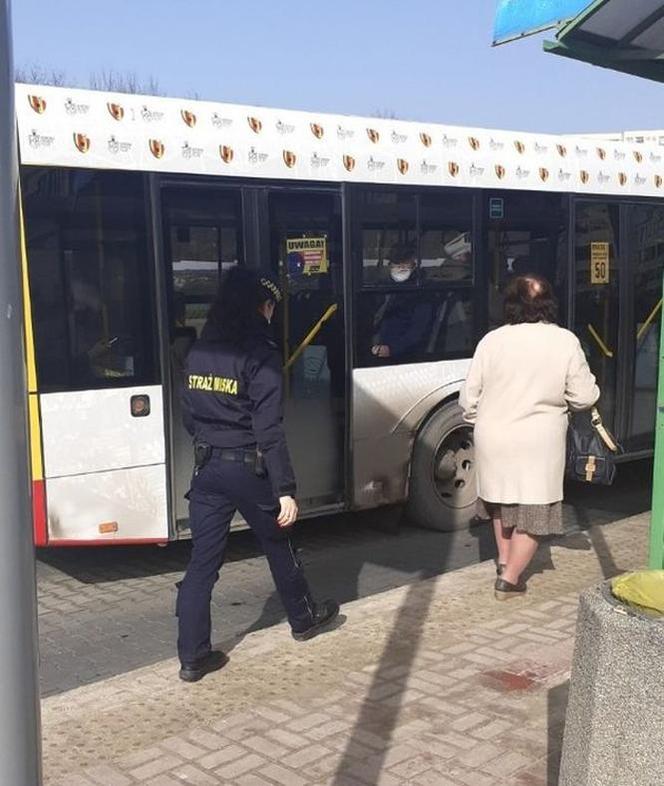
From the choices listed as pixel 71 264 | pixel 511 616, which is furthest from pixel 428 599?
pixel 71 264

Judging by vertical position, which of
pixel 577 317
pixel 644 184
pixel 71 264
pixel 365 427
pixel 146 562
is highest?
pixel 644 184

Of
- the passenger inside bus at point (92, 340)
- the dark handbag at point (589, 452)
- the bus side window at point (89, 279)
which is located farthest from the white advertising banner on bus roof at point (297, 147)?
the dark handbag at point (589, 452)

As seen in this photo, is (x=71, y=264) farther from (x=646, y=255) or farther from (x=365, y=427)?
(x=646, y=255)

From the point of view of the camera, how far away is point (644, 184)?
28.2 feet

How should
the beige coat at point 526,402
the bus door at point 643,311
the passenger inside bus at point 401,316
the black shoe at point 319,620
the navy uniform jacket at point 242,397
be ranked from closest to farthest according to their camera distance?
the navy uniform jacket at point 242,397, the black shoe at point 319,620, the beige coat at point 526,402, the passenger inside bus at point 401,316, the bus door at point 643,311

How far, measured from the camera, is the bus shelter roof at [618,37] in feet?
13.9

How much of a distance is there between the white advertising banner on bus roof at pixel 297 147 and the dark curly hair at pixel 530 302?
6.09 ft

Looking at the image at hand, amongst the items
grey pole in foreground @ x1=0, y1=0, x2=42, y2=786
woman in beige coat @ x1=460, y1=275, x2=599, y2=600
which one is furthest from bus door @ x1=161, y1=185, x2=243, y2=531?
grey pole in foreground @ x1=0, y1=0, x2=42, y2=786

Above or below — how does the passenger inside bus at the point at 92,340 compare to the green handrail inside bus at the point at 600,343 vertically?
above

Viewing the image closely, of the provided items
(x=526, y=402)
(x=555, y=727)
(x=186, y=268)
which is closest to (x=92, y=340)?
(x=186, y=268)

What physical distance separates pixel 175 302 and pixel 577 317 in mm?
3683

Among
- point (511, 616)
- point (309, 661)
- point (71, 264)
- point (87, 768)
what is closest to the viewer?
point (87, 768)

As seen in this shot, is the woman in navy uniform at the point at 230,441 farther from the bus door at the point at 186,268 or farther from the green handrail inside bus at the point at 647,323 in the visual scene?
the green handrail inside bus at the point at 647,323

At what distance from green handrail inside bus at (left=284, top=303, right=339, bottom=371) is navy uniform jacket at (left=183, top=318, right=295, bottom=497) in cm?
201
